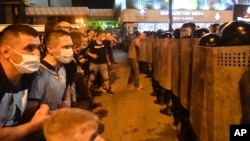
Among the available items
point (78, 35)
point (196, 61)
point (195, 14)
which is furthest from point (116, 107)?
point (195, 14)

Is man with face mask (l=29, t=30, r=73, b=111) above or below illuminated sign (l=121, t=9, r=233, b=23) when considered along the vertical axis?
below

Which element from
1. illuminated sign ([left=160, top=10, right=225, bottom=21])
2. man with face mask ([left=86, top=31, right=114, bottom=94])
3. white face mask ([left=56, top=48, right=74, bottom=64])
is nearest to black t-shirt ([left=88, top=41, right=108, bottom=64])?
man with face mask ([left=86, top=31, right=114, bottom=94])

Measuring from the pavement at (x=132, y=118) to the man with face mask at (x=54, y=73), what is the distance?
2.70m

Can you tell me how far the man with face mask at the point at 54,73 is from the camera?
3430mm

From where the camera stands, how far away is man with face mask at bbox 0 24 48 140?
2648 millimetres

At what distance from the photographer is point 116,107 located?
885cm

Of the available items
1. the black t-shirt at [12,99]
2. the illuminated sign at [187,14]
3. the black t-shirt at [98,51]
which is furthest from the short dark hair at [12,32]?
the illuminated sign at [187,14]

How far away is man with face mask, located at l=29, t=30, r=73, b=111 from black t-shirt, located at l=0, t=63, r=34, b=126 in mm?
357

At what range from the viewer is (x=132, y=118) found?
775 cm

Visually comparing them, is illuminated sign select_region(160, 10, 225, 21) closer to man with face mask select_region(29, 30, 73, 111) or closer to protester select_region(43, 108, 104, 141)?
man with face mask select_region(29, 30, 73, 111)

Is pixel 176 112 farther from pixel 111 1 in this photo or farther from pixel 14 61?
pixel 111 1

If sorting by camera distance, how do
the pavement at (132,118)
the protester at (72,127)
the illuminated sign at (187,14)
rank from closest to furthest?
the protester at (72,127), the pavement at (132,118), the illuminated sign at (187,14)

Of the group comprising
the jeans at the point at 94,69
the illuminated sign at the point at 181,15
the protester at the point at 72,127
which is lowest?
the jeans at the point at 94,69

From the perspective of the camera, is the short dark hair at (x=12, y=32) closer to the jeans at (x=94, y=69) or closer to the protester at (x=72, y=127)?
the protester at (x=72, y=127)
